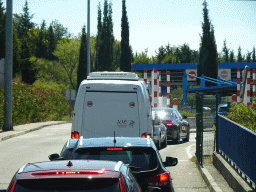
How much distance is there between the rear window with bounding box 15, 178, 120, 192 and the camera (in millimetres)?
3904

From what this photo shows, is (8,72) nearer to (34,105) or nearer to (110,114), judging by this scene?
(34,105)

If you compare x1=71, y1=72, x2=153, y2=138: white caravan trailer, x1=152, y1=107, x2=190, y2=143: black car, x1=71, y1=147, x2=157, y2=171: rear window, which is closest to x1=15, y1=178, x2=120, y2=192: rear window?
x1=71, y1=147, x2=157, y2=171: rear window

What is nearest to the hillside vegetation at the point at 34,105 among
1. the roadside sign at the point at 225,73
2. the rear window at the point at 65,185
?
the rear window at the point at 65,185

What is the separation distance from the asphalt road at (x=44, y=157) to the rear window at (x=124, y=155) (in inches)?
91.1

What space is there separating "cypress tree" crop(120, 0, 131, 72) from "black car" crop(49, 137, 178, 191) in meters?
71.1

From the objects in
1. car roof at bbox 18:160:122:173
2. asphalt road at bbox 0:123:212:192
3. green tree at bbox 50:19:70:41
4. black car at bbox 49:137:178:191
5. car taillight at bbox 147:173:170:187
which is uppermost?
green tree at bbox 50:19:70:41

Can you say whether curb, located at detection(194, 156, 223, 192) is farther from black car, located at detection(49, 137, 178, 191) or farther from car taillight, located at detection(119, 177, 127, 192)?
car taillight, located at detection(119, 177, 127, 192)

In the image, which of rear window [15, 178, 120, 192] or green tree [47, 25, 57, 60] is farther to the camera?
green tree [47, 25, 57, 60]

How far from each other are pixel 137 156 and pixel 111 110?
5655mm

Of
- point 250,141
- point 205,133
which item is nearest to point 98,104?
point 205,133

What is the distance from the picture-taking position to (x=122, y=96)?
12.0 meters

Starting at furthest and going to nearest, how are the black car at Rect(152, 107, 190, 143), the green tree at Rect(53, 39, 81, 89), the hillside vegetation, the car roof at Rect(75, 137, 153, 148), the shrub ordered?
the green tree at Rect(53, 39, 81, 89) → the hillside vegetation → the black car at Rect(152, 107, 190, 143) → the shrub → the car roof at Rect(75, 137, 153, 148)

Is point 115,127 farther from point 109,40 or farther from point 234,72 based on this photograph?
point 109,40

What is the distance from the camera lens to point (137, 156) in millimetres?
6395
